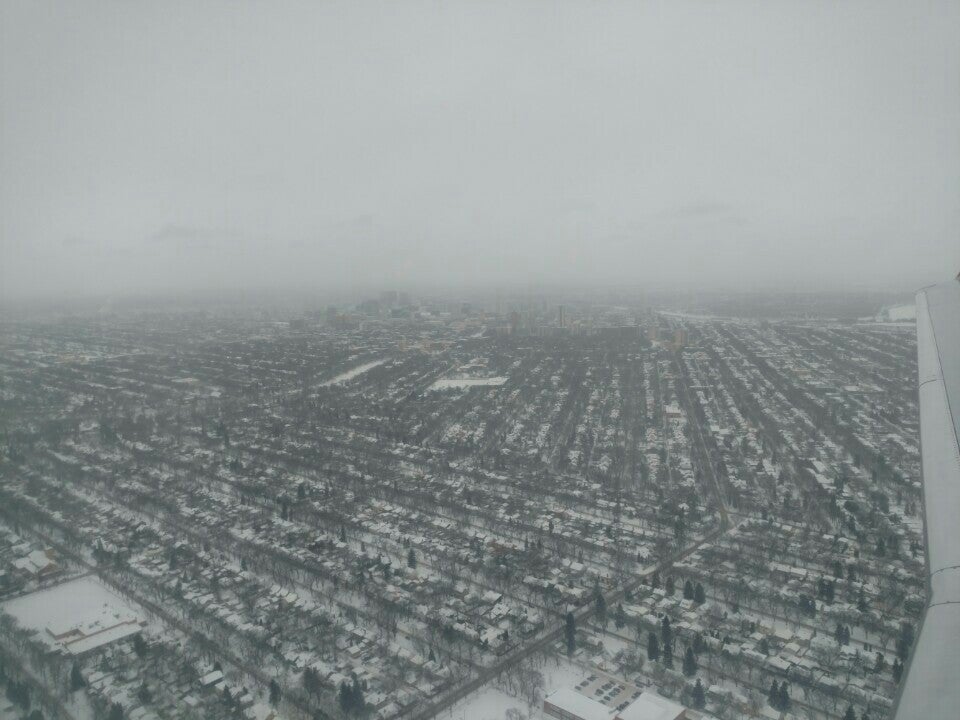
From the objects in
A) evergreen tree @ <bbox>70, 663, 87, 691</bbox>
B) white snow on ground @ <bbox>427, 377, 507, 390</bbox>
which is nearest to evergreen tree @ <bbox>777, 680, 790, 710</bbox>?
evergreen tree @ <bbox>70, 663, 87, 691</bbox>

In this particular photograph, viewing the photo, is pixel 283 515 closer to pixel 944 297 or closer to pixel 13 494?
pixel 13 494

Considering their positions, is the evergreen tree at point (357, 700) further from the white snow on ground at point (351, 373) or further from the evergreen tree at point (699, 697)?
the white snow on ground at point (351, 373)

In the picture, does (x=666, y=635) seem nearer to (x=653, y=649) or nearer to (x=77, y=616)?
(x=653, y=649)

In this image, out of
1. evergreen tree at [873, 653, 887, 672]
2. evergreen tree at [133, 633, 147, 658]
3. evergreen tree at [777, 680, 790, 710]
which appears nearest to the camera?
evergreen tree at [777, 680, 790, 710]

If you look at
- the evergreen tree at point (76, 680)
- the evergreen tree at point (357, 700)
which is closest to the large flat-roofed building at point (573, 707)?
the evergreen tree at point (357, 700)

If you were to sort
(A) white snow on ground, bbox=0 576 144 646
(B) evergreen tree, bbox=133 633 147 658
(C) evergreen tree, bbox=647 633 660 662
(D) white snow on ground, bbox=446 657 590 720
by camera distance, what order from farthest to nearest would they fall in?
(A) white snow on ground, bbox=0 576 144 646 < (B) evergreen tree, bbox=133 633 147 658 < (C) evergreen tree, bbox=647 633 660 662 < (D) white snow on ground, bbox=446 657 590 720

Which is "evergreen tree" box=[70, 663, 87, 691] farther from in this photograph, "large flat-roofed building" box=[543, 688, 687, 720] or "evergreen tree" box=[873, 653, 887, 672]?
"evergreen tree" box=[873, 653, 887, 672]
